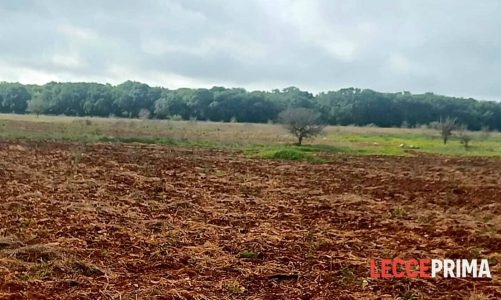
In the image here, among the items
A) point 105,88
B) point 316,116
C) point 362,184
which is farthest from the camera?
point 105,88

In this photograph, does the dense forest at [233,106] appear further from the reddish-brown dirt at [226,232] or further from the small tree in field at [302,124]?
the reddish-brown dirt at [226,232]

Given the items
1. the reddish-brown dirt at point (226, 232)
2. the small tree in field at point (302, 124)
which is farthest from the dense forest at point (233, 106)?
the reddish-brown dirt at point (226, 232)

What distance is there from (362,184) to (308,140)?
70.9ft

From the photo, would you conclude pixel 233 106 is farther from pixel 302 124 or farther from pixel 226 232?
pixel 226 232

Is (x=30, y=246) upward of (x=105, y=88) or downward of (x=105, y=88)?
downward

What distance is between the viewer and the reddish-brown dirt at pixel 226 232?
4.98 meters

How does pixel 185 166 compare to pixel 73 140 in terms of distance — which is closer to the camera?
pixel 185 166

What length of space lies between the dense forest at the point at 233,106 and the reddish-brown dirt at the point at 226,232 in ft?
186

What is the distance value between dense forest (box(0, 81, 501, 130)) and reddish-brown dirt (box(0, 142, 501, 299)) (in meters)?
56.7

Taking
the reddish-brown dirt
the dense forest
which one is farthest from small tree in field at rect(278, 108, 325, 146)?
the dense forest

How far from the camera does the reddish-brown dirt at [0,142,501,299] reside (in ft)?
16.3

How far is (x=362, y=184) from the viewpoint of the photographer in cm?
1390

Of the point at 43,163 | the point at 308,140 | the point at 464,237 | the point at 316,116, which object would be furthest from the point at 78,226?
the point at 308,140

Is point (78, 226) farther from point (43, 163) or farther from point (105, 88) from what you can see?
point (105, 88)
